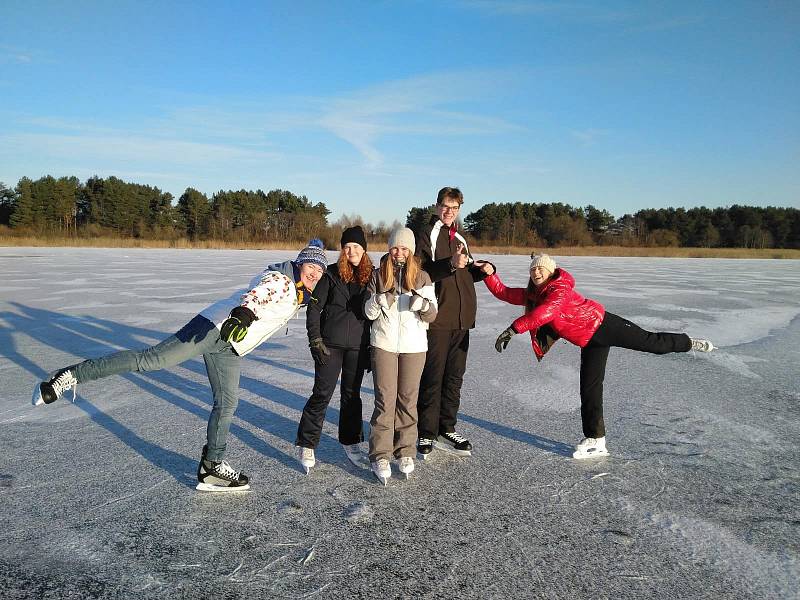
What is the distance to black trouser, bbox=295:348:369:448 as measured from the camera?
137 inches

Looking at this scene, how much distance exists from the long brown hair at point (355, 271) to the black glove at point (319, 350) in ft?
1.40

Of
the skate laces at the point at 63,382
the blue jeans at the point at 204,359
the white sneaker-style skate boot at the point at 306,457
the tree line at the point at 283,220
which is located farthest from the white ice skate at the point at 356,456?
the tree line at the point at 283,220

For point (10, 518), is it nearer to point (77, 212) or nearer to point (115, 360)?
point (115, 360)

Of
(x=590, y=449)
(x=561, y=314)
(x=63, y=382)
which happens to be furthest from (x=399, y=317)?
(x=63, y=382)

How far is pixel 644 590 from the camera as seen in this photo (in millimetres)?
2250

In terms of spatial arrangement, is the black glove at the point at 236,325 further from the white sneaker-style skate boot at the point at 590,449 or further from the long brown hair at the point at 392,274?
the white sneaker-style skate boot at the point at 590,449

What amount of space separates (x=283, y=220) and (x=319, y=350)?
66816mm

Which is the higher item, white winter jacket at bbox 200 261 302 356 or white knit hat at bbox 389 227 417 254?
white knit hat at bbox 389 227 417 254

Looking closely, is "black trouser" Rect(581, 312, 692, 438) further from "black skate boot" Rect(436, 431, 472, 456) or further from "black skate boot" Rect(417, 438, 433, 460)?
"black skate boot" Rect(417, 438, 433, 460)

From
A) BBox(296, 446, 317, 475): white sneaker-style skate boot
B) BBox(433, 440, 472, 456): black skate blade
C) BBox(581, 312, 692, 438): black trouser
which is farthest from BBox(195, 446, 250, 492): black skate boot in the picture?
BBox(581, 312, 692, 438): black trouser

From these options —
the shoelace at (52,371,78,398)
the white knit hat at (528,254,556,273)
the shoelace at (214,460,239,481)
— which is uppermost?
the white knit hat at (528,254,556,273)

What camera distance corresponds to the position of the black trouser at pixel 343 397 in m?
3.48

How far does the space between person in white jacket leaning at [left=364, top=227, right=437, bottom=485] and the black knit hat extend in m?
0.21

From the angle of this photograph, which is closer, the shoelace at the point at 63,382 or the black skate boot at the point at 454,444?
the shoelace at the point at 63,382
